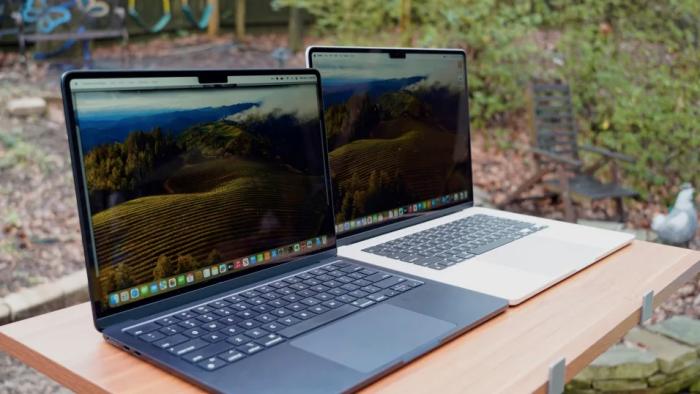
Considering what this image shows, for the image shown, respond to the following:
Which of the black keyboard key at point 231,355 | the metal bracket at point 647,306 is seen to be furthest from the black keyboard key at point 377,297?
the metal bracket at point 647,306

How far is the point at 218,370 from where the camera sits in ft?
3.12

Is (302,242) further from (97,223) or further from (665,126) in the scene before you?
(665,126)

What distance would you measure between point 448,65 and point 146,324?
3.64ft

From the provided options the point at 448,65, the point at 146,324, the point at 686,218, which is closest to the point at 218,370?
the point at 146,324

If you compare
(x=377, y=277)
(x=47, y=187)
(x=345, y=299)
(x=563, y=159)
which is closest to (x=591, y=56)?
(x=563, y=159)

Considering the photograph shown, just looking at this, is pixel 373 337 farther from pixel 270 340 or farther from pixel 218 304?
pixel 218 304

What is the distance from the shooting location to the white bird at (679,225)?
3.96 metres

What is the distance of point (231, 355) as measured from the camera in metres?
0.99

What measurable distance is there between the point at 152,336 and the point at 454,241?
0.80 m

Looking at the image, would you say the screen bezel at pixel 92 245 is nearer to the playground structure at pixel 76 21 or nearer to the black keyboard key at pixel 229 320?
the black keyboard key at pixel 229 320

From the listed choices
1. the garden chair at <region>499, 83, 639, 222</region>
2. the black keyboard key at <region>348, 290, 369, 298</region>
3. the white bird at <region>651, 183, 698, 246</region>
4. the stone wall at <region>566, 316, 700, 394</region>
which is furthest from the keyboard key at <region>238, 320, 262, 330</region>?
the garden chair at <region>499, 83, 639, 222</region>

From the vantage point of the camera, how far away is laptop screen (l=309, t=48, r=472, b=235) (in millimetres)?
1535

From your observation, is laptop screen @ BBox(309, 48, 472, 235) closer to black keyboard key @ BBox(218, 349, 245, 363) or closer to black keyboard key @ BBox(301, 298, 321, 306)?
black keyboard key @ BBox(301, 298, 321, 306)

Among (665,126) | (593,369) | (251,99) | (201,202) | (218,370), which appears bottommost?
(593,369)
